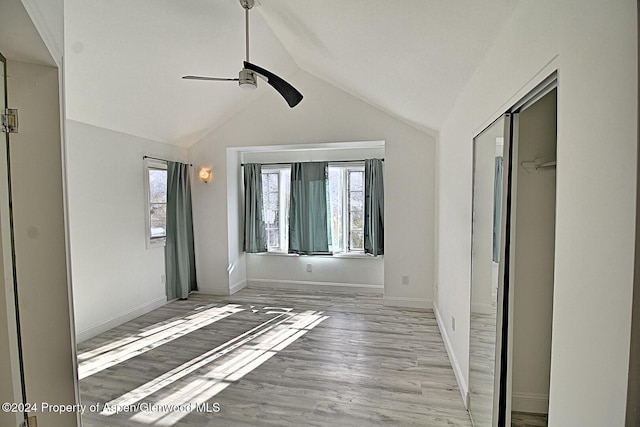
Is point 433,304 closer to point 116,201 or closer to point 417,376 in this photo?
point 417,376

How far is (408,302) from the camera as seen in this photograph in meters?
4.59

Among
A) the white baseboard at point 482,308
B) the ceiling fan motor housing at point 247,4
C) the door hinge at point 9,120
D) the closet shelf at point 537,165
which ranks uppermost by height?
the ceiling fan motor housing at point 247,4

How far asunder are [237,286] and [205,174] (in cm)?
187

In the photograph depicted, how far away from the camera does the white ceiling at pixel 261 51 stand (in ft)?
6.26

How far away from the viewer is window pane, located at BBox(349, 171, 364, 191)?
208 inches

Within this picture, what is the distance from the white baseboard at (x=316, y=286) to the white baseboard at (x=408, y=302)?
1.96ft

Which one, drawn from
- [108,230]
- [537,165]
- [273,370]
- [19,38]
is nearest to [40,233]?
[19,38]

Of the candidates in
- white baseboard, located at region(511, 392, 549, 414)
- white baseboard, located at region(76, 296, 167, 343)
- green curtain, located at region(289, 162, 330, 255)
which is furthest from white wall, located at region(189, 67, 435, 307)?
white baseboard, located at region(76, 296, 167, 343)

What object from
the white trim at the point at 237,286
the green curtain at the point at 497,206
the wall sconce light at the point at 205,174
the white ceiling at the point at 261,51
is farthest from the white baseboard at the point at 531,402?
the wall sconce light at the point at 205,174

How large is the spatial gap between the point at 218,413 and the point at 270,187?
3790mm

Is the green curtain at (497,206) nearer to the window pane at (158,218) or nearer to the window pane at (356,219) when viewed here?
the window pane at (356,219)

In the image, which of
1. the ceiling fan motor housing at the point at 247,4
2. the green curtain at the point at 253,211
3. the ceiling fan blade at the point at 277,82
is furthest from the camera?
the green curtain at the point at 253,211

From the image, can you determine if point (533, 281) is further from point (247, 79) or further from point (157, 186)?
point (157, 186)

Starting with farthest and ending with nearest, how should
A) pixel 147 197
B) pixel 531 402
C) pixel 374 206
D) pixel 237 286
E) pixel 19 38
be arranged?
pixel 237 286 < pixel 374 206 < pixel 147 197 < pixel 531 402 < pixel 19 38
